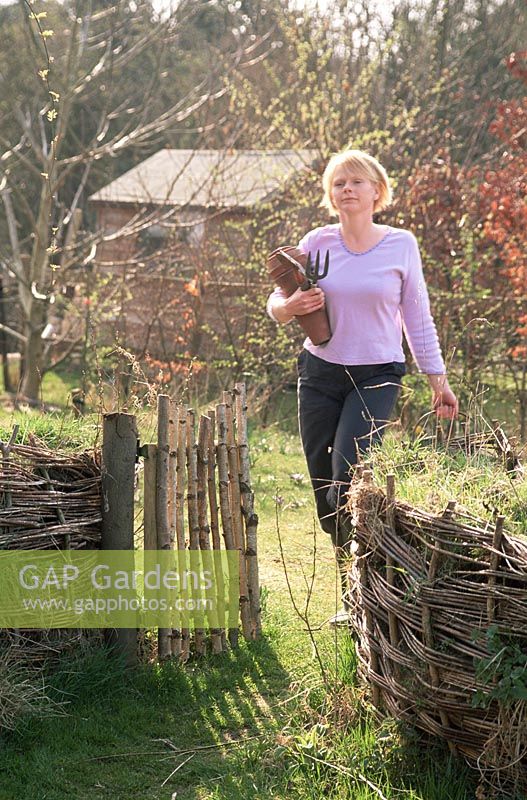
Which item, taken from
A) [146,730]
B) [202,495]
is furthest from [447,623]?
[202,495]

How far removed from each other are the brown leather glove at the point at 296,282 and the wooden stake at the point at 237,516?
0.52m

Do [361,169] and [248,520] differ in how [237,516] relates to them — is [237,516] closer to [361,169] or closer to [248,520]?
[248,520]

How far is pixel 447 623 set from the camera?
8.99 ft

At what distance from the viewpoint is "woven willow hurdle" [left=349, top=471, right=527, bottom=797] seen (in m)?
2.58

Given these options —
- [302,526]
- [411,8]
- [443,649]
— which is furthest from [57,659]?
[411,8]

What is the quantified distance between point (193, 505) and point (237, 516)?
0.83 ft

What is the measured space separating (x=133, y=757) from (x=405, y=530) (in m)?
1.24

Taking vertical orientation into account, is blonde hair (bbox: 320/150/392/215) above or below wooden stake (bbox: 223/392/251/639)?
above

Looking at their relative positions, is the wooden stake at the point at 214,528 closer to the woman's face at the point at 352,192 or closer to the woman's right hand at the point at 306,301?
the woman's right hand at the point at 306,301

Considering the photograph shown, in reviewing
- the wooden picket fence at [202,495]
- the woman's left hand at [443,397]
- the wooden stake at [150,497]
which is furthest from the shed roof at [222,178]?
the wooden stake at [150,497]

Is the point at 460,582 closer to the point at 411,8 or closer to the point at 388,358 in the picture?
the point at 388,358

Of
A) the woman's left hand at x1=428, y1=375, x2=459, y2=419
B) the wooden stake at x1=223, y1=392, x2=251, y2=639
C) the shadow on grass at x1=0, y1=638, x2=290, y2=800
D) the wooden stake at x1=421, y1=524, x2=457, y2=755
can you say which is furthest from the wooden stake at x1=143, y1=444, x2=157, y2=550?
the wooden stake at x1=421, y1=524, x2=457, y2=755

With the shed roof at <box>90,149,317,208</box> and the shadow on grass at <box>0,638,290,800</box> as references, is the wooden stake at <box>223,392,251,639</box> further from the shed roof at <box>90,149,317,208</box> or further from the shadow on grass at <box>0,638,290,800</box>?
the shed roof at <box>90,149,317,208</box>

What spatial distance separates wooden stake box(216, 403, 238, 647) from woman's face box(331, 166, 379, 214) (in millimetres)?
1038
